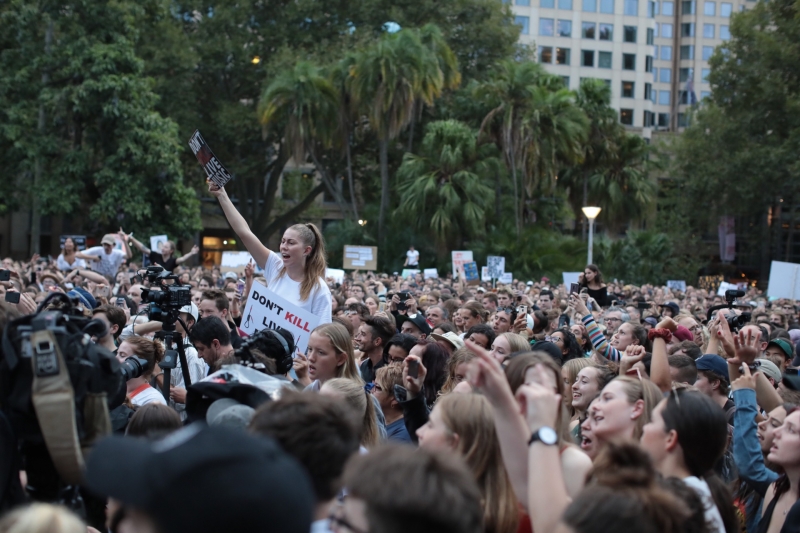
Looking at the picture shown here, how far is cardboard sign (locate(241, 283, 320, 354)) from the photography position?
236 inches

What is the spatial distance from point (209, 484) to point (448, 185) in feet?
106

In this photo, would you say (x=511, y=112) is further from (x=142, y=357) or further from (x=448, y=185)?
(x=142, y=357)

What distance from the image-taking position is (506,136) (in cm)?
3506

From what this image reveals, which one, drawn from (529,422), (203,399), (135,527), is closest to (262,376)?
(203,399)

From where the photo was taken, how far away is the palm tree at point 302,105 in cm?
3472

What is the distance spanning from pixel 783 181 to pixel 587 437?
37.8 metres

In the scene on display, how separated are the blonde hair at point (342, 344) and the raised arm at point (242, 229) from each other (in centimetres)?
98

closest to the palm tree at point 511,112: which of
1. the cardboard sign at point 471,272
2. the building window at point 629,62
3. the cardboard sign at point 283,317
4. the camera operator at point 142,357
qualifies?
the cardboard sign at point 471,272

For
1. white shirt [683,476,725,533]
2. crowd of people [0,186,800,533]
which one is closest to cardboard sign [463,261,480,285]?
crowd of people [0,186,800,533]

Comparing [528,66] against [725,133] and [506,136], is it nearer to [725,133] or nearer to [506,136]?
[506,136]

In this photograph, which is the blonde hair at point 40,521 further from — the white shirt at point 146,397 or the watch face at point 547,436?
the white shirt at point 146,397

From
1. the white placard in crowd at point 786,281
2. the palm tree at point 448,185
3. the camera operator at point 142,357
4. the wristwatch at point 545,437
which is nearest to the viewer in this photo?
the wristwatch at point 545,437

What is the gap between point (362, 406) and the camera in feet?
15.2

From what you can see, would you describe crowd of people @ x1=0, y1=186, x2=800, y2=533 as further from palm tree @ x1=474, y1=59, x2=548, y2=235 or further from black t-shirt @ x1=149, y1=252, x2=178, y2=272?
palm tree @ x1=474, y1=59, x2=548, y2=235
